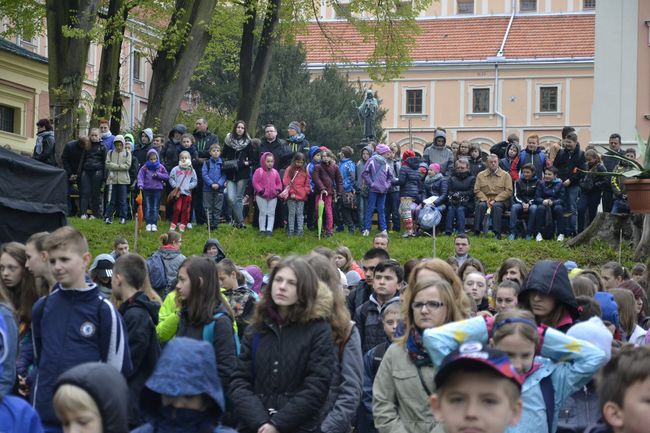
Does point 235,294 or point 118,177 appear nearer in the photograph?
point 235,294

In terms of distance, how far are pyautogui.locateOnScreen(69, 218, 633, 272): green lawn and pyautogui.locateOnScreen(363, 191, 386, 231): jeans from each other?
334mm

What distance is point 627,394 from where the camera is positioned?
16.0 feet

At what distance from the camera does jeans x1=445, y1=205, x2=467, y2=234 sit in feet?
73.5

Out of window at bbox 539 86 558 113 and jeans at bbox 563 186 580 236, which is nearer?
jeans at bbox 563 186 580 236

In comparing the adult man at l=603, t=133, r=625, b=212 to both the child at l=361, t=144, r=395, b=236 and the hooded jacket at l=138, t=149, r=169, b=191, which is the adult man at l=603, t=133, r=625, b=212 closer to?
the child at l=361, t=144, r=395, b=236

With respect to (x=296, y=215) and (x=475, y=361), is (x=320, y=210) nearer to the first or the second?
(x=296, y=215)

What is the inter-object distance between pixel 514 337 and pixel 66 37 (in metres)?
20.4

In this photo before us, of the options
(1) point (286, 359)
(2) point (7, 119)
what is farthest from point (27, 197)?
(2) point (7, 119)

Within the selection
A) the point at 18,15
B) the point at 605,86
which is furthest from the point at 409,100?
the point at 18,15

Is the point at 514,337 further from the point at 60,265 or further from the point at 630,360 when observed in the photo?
the point at 60,265

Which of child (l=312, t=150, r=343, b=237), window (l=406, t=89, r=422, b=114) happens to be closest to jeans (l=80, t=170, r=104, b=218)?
child (l=312, t=150, r=343, b=237)

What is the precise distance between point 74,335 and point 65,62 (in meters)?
18.7

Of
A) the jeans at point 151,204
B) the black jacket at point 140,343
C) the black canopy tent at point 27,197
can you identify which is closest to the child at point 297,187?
the jeans at point 151,204

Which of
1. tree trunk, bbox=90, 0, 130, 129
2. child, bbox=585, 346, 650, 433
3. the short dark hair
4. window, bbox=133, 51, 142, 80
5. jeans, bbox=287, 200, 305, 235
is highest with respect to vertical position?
window, bbox=133, 51, 142, 80
